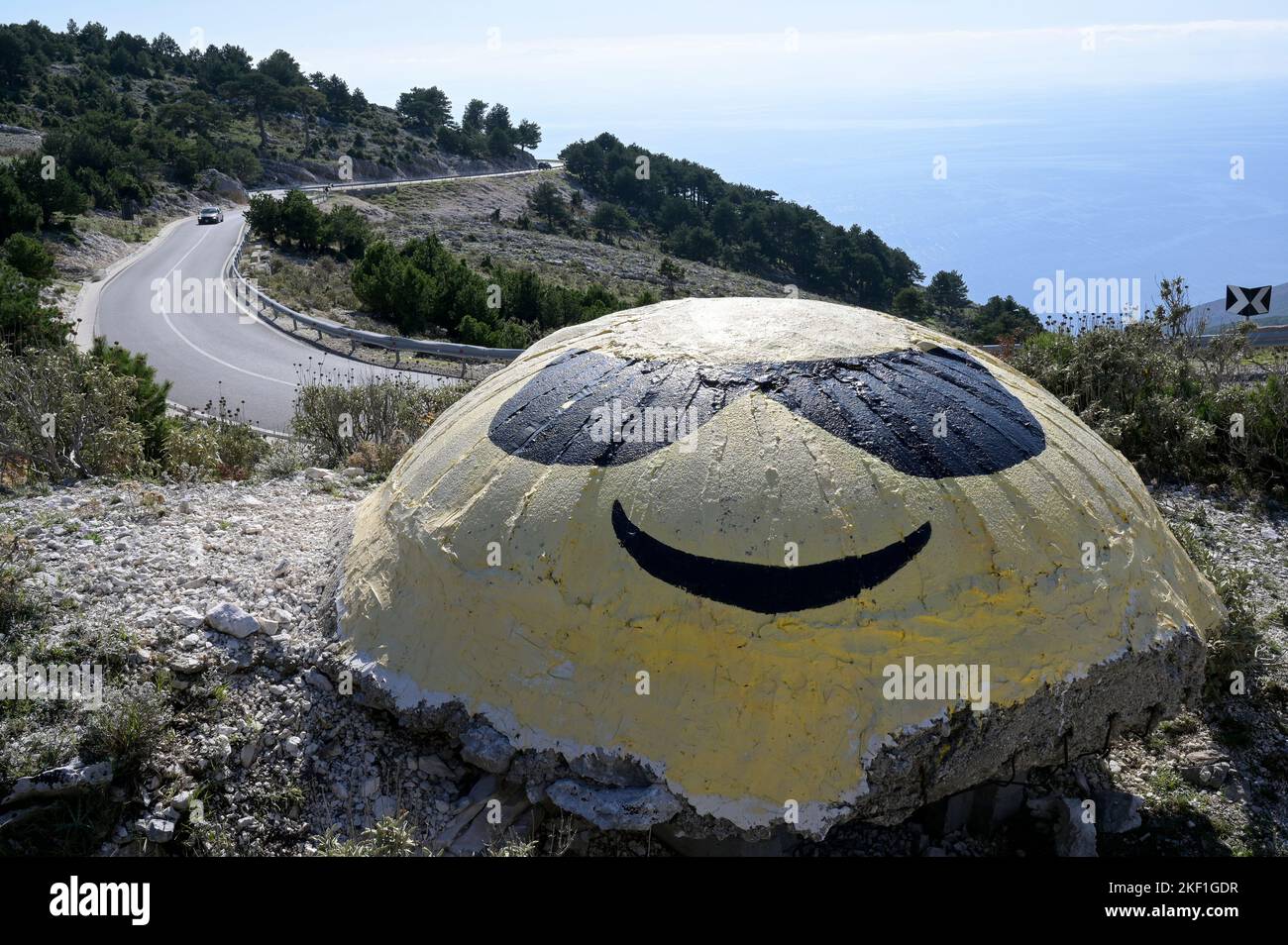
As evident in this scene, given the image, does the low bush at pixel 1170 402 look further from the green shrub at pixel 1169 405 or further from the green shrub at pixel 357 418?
the green shrub at pixel 357 418

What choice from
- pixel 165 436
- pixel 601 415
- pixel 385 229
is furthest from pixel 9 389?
pixel 385 229

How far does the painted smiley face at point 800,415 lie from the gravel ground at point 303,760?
5.79 ft

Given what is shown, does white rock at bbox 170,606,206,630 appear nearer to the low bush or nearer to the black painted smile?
the black painted smile

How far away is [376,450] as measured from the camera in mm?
12305

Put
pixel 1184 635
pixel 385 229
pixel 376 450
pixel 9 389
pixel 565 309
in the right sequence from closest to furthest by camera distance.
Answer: pixel 1184 635 < pixel 9 389 < pixel 376 450 < pixel 565 309 < pixel 385 229

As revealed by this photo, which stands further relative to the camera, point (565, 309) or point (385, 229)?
point (385, 229)

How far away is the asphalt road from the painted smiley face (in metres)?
13.2

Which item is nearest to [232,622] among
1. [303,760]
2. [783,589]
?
[303,760]

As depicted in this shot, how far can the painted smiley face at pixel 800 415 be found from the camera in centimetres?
519

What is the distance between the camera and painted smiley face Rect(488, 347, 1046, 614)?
5188 mm

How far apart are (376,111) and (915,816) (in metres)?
101

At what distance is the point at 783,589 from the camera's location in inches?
203

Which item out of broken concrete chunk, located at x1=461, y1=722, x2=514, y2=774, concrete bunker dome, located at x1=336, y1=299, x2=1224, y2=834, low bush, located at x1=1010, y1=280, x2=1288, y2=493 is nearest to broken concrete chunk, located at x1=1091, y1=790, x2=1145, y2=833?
concrete bunker dome, located at x1=336, y1=299, x2=1224, y2=834
